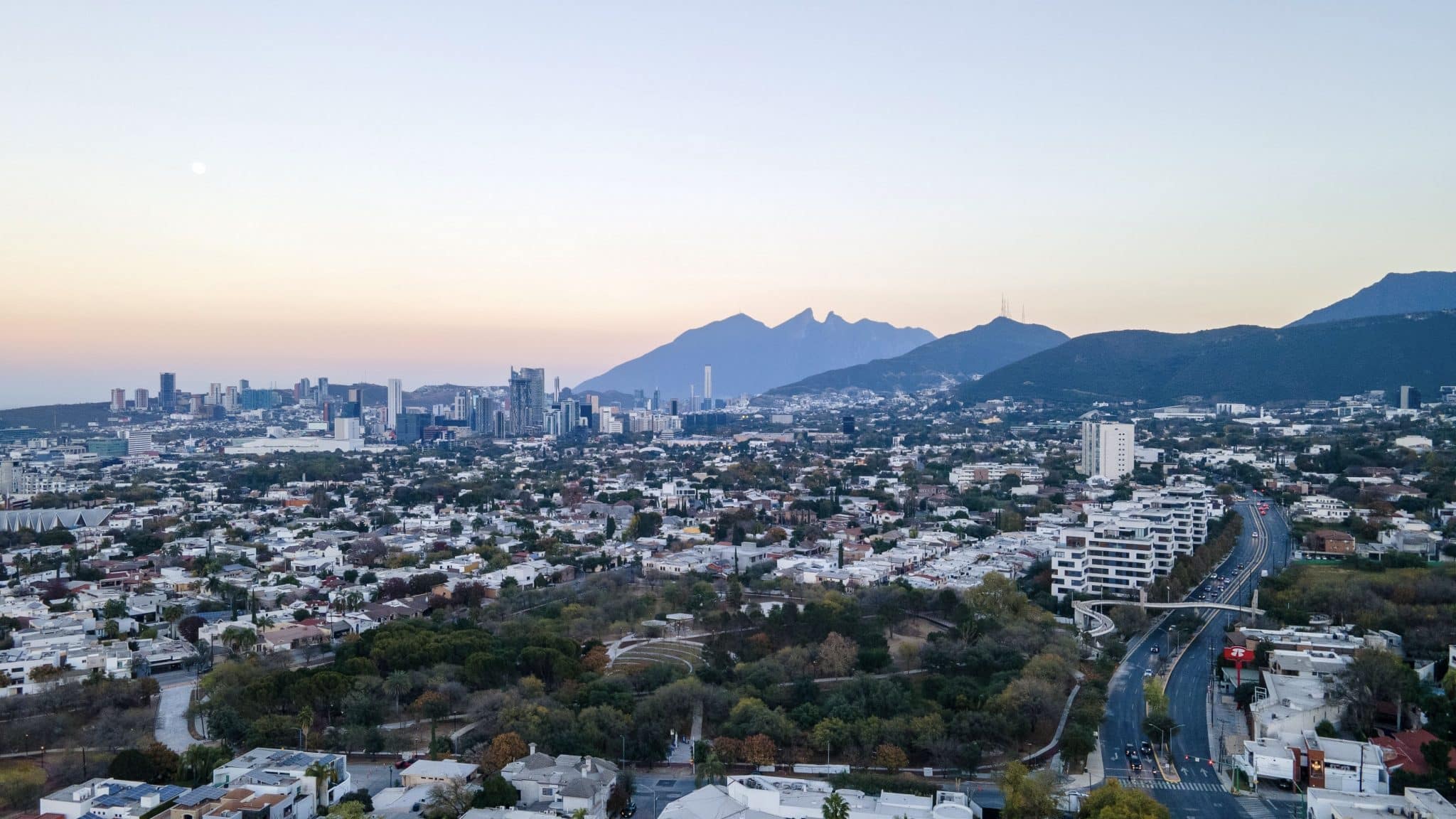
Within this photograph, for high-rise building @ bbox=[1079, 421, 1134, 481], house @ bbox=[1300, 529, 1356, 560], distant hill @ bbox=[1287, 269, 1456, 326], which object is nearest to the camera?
house @ bbox=[1300, 529, 1356, 560]

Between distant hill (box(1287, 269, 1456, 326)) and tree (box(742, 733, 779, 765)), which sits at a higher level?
distant hill (box(1287, 269, 1456, 326))

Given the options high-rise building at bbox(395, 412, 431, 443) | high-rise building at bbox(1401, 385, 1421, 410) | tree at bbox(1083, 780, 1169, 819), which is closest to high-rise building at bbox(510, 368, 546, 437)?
high-rise building at bbox(395, 412, 431, 443)

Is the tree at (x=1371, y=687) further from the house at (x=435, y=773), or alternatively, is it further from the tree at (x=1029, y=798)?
the house at (x=435, y=773)

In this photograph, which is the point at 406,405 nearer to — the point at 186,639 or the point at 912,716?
the point at 186,639

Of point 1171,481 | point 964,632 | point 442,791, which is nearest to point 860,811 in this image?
point 442,791

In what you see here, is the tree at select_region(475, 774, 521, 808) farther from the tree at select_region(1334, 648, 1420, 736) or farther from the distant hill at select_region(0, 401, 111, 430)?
the distant hill at select_region(0, 401, 111, 430)

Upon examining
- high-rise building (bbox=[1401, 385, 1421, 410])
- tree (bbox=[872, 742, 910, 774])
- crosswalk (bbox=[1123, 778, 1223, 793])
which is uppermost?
high-rise building (bbox=[1401, 385, 1421, 410])
